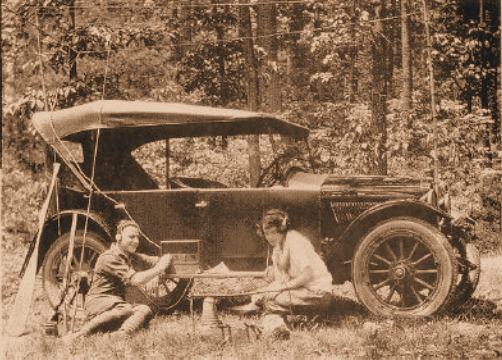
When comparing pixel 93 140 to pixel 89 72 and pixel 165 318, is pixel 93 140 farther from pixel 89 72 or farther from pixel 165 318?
pixel 89 72

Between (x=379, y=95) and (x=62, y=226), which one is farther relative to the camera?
(x=379, y=95)

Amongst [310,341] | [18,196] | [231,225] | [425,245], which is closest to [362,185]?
[425,245]

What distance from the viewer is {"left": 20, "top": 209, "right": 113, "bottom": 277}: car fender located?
5.60 m

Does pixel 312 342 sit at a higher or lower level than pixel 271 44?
lower

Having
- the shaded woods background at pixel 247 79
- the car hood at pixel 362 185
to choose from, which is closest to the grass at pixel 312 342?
the car hood at pixel 362 185

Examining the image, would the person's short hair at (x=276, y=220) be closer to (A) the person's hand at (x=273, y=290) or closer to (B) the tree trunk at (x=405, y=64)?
(A) the person's hand at (x=273, y=290)

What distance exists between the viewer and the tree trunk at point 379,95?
329 inches

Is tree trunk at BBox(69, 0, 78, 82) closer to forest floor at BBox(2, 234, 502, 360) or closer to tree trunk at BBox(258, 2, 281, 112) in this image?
tree trunk at BBox(258, 2, 281, 112)

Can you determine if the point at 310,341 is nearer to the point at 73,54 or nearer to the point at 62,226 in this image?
the point at 62,226

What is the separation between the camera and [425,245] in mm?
5254

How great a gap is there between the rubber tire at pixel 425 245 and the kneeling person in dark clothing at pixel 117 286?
162cm

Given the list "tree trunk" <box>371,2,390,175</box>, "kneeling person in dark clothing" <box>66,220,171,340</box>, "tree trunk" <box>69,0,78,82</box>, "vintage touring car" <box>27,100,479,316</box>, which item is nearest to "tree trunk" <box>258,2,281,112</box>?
"tree trunk" <box>371,2,390,175</box>

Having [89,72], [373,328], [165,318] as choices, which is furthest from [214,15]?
[373,328]

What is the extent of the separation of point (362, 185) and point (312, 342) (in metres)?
1.53
